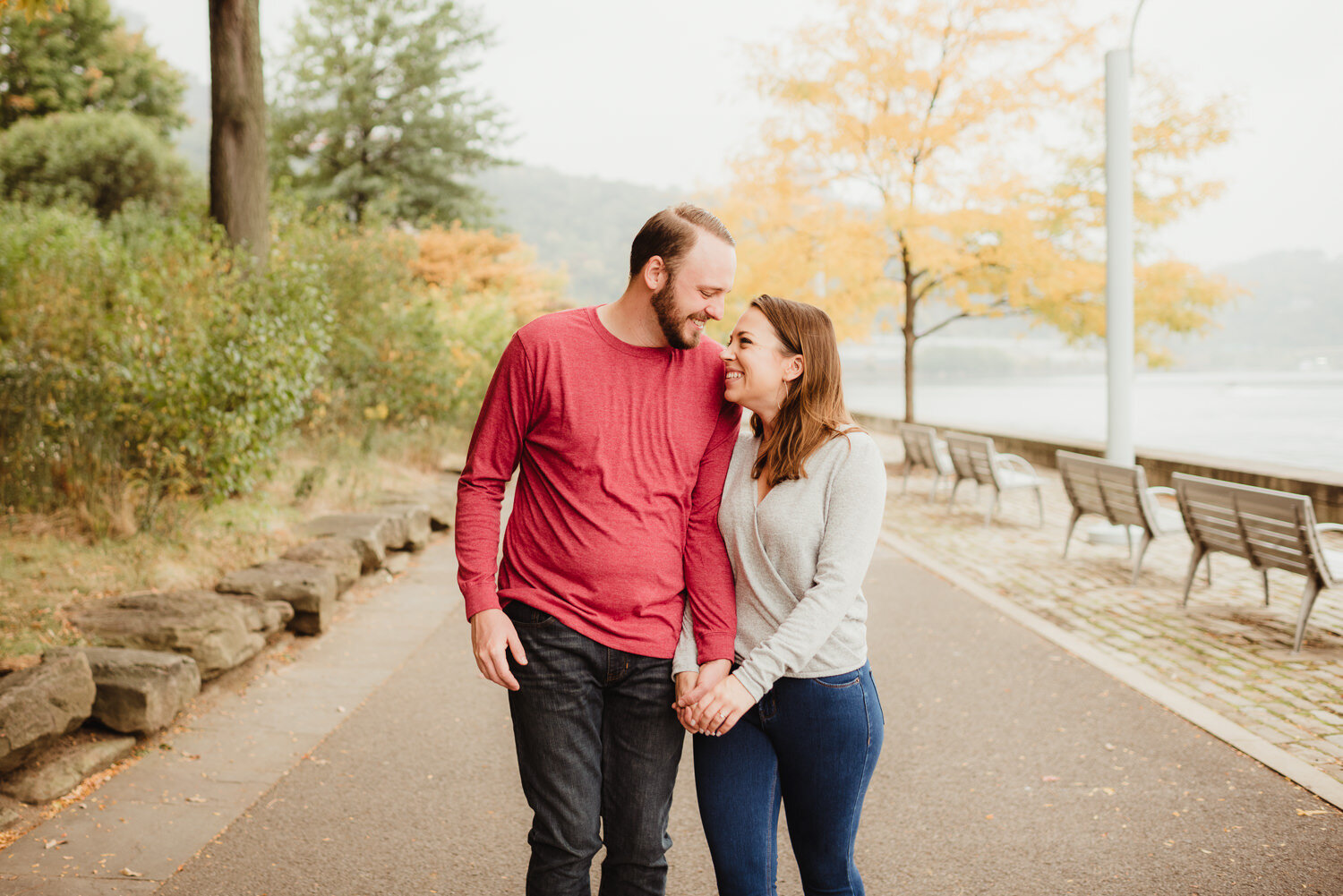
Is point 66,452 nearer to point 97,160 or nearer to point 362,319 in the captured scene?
point 362,319

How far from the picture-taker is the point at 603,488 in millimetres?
2256

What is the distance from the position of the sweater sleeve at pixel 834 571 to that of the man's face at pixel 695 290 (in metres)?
0.43

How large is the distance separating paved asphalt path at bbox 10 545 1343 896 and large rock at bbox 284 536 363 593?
72.6 inches

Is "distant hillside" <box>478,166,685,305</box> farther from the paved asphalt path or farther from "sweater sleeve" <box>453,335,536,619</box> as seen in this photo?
"sweater sleeve" <box>453,335,536,619</box>

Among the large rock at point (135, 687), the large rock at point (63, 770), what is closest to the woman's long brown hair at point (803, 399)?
the large rock at point (63, 770)

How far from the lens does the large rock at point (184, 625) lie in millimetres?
4953

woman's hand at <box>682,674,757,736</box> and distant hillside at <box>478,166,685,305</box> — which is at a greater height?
distant hillside at <box>478,166,685,305</box>

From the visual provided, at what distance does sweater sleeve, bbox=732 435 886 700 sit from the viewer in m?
2.12

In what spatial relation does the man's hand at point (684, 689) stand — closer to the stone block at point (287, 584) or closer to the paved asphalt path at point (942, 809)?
the paved asphalt path at point (942, 809)

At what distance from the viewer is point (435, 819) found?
383cm

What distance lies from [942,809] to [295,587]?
168 inches

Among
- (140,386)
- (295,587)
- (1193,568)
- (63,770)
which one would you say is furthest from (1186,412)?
(63,770)

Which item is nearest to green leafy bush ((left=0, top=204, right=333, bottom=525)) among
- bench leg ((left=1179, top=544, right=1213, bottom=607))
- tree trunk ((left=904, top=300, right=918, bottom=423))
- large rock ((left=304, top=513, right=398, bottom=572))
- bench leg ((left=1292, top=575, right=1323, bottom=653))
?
large rock ((left=304, top=513, right=398, bottom=572))

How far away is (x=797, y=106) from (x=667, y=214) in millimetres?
17665
